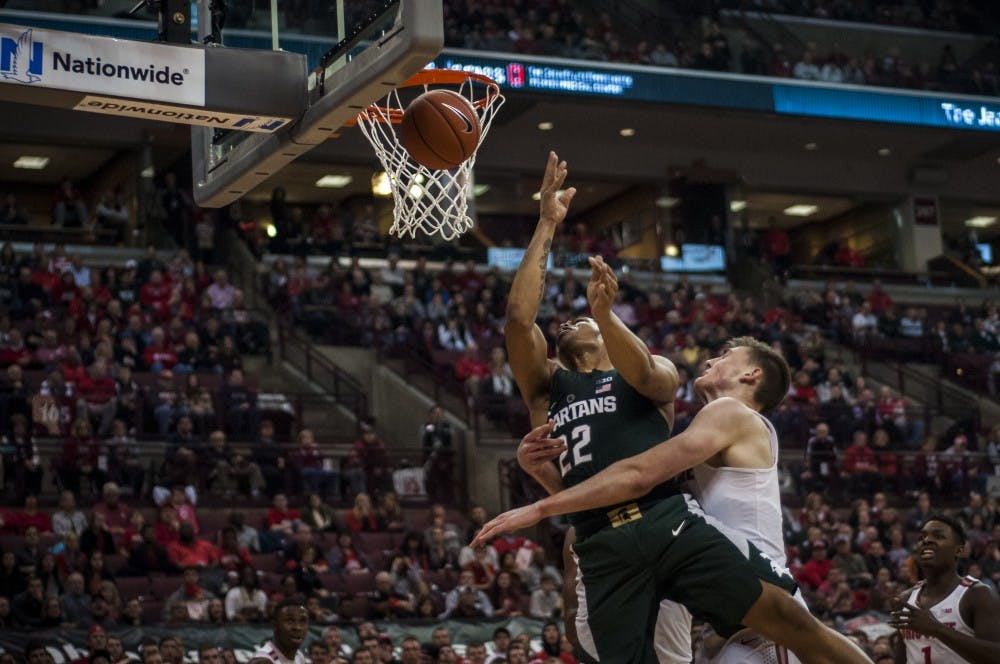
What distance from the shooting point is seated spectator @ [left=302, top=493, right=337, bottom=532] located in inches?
637

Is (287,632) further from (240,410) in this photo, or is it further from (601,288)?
(240,410)

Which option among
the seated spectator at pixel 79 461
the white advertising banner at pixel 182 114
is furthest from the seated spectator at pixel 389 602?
the white advertising banner at pixel 182 114

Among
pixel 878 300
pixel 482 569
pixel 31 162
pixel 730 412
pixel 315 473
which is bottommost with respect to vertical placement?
pixel 482 569

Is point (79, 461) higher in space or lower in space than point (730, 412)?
lower

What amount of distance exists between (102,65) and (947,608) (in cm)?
532

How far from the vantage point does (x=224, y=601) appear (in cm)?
1380

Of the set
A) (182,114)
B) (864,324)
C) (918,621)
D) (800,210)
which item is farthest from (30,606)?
(800,210)

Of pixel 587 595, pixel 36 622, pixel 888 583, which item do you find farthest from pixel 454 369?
pixel 587 595

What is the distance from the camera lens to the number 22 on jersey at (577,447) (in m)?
6.81

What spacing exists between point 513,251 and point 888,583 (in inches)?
456

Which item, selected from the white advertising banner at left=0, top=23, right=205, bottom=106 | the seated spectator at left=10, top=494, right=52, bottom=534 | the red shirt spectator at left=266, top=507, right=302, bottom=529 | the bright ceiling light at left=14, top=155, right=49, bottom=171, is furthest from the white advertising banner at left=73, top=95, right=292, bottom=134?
the bright ceiling light at left=14, top=155, right=49, bottom=171

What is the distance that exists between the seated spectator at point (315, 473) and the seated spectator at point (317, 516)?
57 cm

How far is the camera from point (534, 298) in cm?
702

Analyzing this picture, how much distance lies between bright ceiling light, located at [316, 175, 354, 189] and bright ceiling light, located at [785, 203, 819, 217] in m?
10.2
